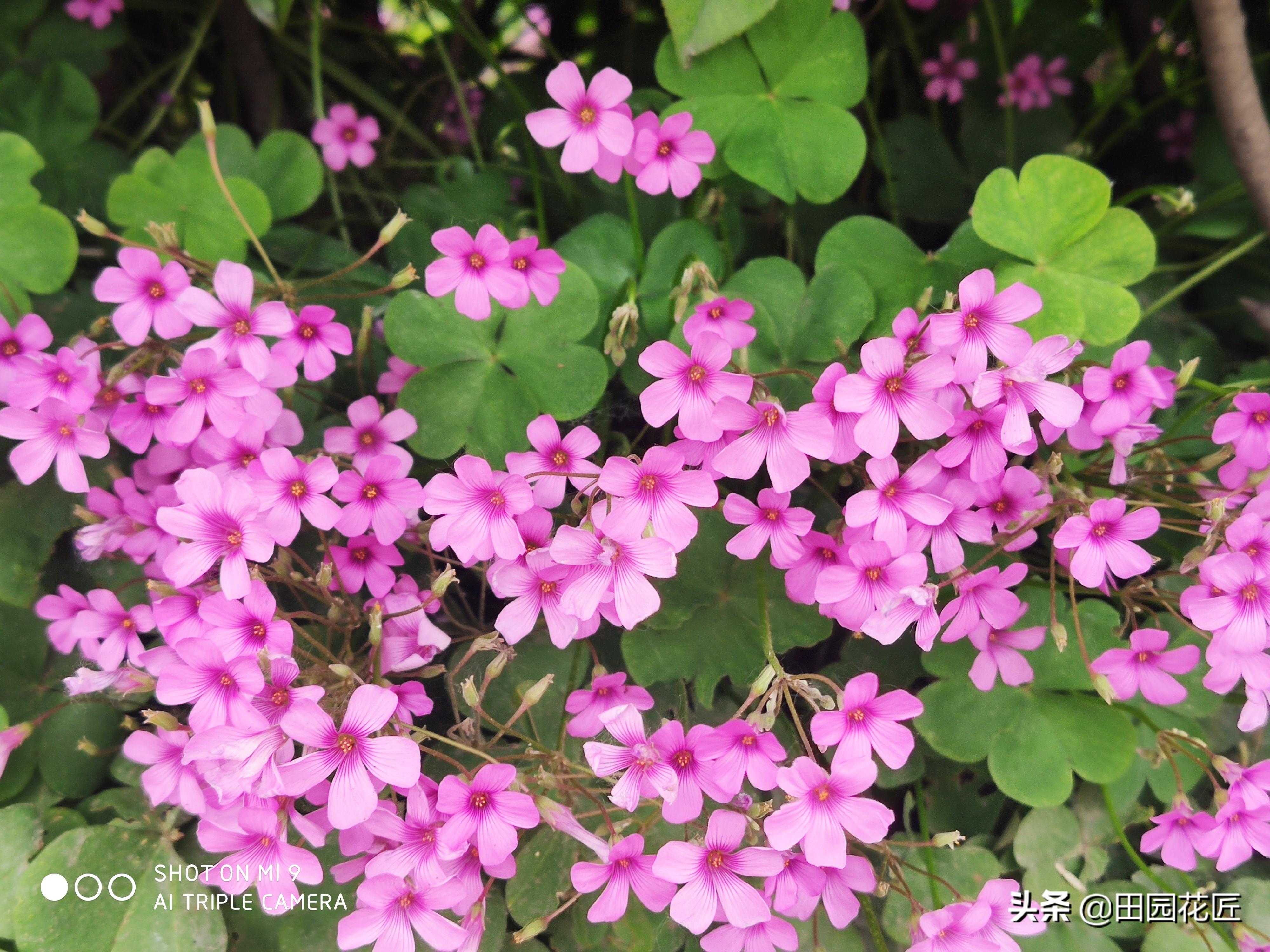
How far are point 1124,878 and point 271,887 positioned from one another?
3.34ft

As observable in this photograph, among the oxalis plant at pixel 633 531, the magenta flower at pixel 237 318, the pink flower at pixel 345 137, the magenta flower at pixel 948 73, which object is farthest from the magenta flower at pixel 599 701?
the magenta flower at pixel 948 73

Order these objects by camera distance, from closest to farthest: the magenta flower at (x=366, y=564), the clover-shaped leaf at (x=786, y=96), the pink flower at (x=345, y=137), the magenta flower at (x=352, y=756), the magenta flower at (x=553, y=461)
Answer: the magenta flower at (x=352, y=756) → the magenta flower at (x=553, y=461) → the magenta flower at (x=366, y=564) → the clover-shaped leaf at (x=786, y=96) → the pink flower at (x=345, y=137)

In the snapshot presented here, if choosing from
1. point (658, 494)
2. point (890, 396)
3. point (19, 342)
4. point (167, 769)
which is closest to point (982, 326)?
point (890, 396)

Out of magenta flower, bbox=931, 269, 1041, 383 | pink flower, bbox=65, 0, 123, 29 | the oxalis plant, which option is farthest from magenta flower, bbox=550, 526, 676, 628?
pink flower, bbox=65, 0, 123, 29

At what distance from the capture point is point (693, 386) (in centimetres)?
77

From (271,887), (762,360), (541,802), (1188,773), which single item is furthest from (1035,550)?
(271,887)

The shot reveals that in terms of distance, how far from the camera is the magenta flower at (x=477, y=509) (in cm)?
76

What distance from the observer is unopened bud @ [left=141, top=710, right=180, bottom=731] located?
2.43 feet

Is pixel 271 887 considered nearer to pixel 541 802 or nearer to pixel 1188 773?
pixel 541 802

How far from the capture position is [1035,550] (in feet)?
3.43

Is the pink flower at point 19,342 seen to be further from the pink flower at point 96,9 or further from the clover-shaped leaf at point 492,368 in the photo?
the pink flower at point 96,9

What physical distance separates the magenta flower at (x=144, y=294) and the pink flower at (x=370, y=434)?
0.63 feet

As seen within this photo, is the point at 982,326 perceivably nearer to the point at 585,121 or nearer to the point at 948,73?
the point at 585,121

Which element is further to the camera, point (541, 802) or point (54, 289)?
point (54, 289)
